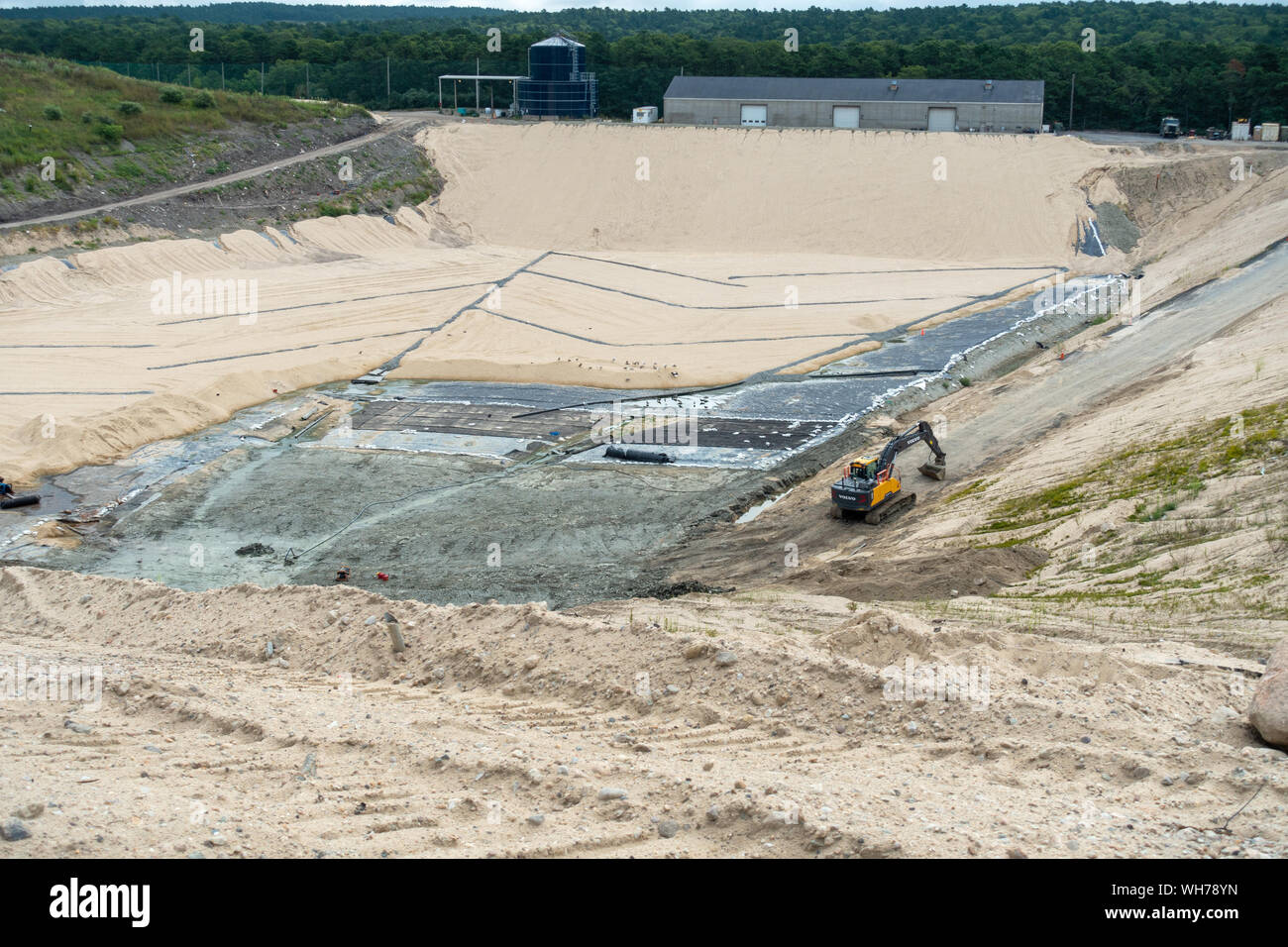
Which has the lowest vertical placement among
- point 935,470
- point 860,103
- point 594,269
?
point 935,470

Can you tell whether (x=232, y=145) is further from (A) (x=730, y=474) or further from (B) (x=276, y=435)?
(A) (x=730, y=474)

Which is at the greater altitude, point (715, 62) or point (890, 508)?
point (715, 62)
